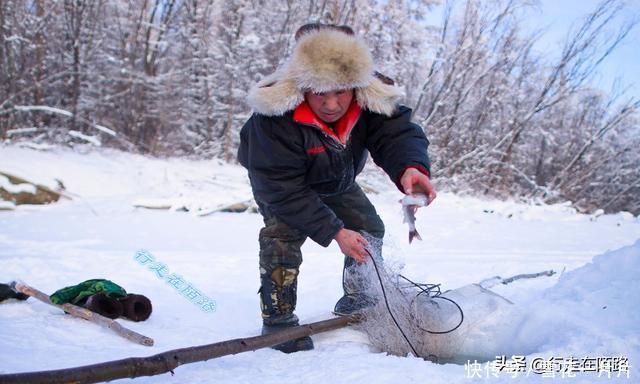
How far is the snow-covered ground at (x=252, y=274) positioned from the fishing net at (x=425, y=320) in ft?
0.20

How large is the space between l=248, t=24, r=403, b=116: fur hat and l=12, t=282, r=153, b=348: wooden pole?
111 cm

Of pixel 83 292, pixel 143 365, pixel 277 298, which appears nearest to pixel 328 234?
pixel 277 298

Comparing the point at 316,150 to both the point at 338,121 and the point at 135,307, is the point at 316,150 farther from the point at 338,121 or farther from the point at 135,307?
the point at 135,307

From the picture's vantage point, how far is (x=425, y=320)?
2.09 metres

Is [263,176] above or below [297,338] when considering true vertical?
above

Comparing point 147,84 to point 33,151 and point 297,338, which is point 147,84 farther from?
point 297,338

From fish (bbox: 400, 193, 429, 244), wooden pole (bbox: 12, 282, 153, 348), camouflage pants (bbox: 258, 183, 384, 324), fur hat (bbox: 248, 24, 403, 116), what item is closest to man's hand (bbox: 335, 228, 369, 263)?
fish (bbox: 400, 193, 429, 244)

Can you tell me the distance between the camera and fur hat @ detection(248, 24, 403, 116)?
206 centimetres

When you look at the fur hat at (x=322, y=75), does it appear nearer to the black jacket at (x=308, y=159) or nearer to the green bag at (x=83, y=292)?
the black jacket at (x=308, y=159)

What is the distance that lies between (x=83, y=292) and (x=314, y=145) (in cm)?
141

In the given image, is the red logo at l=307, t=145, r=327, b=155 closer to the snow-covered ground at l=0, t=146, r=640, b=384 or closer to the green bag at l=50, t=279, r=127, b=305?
the snow-covered ground at l=0, t=146, r=640, b=384

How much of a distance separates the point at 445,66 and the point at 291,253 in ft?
40.2

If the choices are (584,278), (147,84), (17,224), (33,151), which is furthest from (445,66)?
(584,278)

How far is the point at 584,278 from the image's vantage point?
7.34 ft
